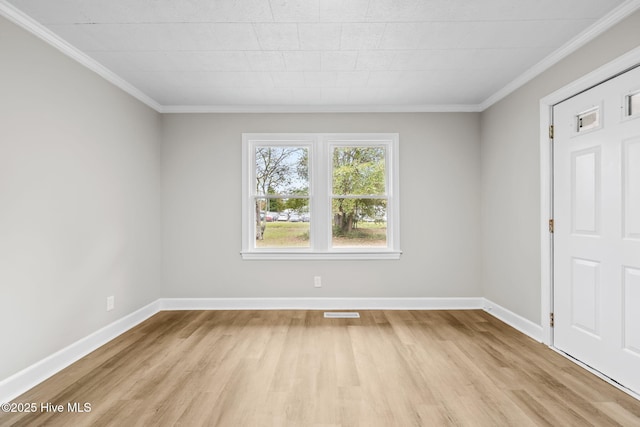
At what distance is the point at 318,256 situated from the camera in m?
4.38

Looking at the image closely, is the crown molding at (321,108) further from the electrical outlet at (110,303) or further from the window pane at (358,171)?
the electrical outlet at (110,303)

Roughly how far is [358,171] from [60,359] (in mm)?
3549

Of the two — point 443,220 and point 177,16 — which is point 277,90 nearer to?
point 177,16

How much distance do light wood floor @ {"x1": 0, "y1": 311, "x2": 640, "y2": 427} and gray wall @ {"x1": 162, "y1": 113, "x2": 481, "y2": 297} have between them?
72 cm

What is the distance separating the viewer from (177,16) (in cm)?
235

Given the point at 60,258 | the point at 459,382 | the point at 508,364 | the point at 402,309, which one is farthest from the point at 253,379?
the point at 402,309

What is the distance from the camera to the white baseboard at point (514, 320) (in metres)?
3.28

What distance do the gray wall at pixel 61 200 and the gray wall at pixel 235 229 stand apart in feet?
1.58

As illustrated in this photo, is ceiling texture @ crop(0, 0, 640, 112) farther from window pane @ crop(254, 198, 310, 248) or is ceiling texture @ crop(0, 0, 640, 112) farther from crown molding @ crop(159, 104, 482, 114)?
window pane @ crop(254, 198, 310, 248)

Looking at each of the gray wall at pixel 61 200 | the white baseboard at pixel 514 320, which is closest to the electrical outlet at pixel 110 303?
the gray wall at pixel 61 200

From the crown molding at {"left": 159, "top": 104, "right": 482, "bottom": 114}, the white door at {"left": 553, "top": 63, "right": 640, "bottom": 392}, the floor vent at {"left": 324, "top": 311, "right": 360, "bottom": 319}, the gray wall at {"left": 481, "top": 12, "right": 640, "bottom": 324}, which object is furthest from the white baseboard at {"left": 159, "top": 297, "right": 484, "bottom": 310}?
the crown molding at {"left": 159, "top": 104, "right": 482, "bottom": 114}

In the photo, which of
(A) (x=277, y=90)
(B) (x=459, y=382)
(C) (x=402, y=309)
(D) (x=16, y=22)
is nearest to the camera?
(D) (x=16, y=22)

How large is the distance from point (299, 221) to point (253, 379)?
2251 millimetres

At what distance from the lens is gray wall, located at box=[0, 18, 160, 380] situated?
7.48 feet
